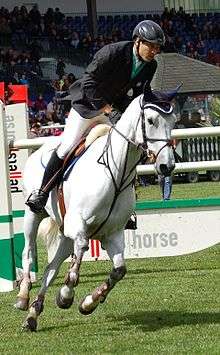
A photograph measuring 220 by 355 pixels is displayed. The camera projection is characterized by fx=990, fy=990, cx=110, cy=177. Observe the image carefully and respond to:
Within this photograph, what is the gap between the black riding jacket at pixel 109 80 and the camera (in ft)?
25.4

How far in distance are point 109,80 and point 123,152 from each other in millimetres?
657

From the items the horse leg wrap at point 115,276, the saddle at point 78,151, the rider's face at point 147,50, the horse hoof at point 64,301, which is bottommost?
the horse hoof at point 64,301

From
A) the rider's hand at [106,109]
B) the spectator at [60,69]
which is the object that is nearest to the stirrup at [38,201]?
the rider's hand at [106,109]

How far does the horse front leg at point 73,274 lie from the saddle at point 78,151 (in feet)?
1.82

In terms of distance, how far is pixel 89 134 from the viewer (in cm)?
793

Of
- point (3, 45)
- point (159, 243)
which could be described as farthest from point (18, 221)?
point (3, 45)

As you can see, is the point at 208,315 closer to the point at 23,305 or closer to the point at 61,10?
the point at 23,305

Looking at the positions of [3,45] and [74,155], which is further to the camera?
[3,45]

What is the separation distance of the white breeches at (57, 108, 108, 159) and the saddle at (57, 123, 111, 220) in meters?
0.05

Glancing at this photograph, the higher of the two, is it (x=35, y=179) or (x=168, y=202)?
(x=35, y=179)

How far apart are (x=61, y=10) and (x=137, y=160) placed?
107 feet

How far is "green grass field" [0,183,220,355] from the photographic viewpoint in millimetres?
6816

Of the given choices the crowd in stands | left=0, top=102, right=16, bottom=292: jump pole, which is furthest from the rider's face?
the crowd in stands

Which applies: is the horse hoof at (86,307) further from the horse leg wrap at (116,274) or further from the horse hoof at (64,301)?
the horse leg wrap at (116,274)
